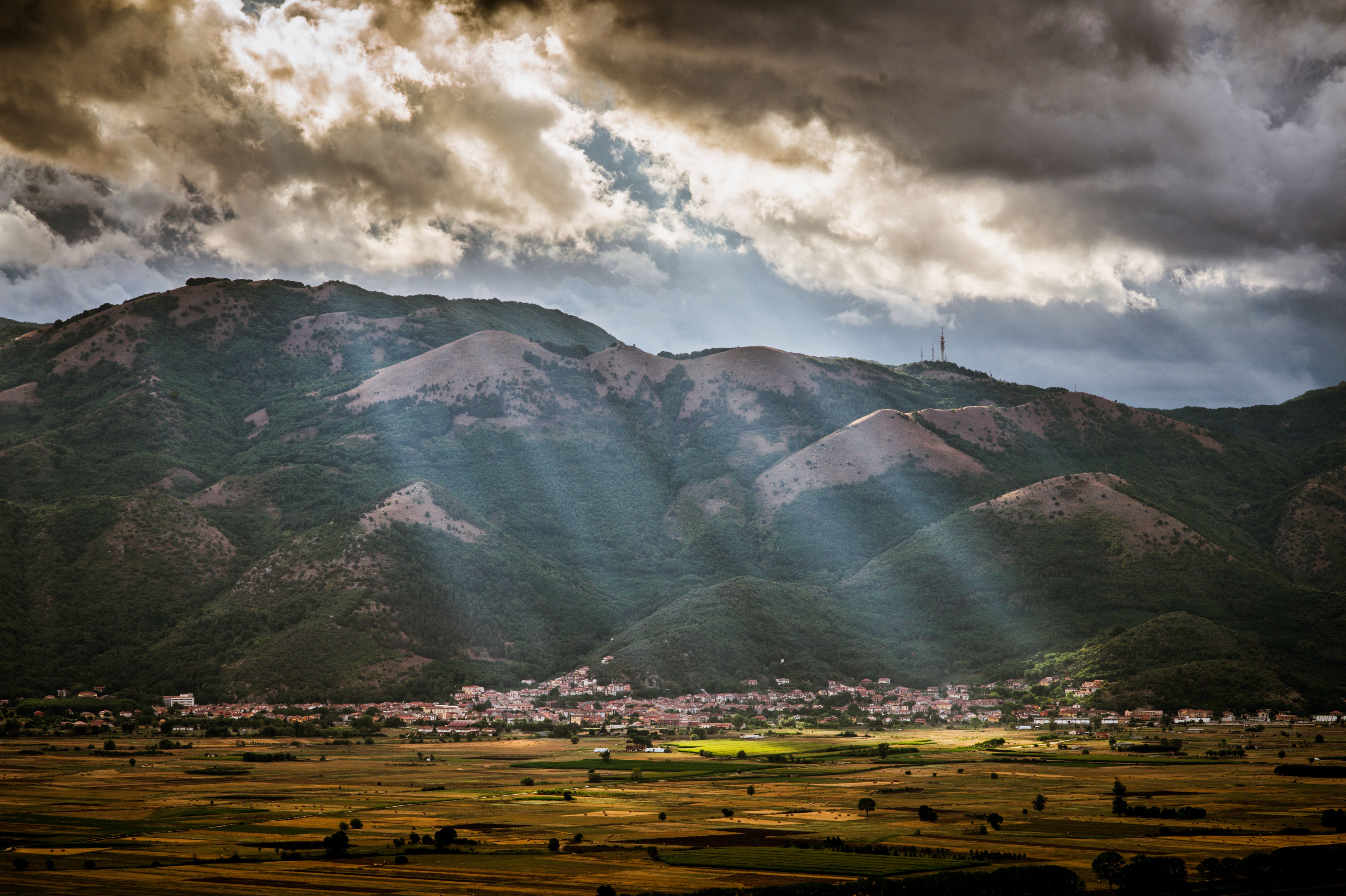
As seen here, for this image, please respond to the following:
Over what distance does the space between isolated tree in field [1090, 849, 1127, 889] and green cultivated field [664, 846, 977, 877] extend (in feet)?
23.7

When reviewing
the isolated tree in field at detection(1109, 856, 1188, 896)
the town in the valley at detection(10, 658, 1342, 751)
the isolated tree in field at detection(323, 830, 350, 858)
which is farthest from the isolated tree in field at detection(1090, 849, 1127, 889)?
the town in the valley at detection(10, 658, 1342, 751)

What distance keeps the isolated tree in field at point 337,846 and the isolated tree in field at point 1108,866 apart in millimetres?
44972

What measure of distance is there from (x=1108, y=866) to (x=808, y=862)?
56.9 ft

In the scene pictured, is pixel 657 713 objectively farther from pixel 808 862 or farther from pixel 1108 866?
pixel 1108 866

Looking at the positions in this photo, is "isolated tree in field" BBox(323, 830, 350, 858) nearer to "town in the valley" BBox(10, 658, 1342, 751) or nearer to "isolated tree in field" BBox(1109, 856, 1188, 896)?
"isolated tree in field" BBox(1109, 856, 1188, 896)

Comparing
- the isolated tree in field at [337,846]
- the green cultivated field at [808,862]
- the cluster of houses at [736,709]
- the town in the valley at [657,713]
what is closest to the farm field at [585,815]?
the green cultivated field at [808,862]

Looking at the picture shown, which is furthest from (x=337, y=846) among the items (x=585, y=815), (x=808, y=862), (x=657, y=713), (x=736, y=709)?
(x=736, y=709)

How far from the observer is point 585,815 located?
88250 millimetres

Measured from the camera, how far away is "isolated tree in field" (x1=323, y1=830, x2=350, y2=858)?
69.8 m

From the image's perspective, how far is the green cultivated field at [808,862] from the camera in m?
67.1

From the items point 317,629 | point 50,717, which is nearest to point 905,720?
point 317,629

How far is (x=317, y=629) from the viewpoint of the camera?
171m

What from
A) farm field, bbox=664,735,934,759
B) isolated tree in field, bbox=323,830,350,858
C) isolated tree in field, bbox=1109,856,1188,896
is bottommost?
farm field, bbox=664,735,934,759

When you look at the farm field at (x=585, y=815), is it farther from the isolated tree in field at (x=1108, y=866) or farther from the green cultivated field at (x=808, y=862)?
the isolated tree in field at (x=1108, y=866)
